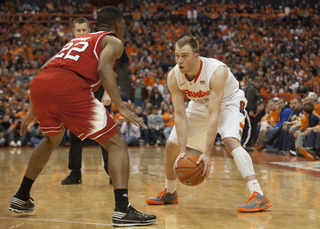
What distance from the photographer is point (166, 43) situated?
20922mm

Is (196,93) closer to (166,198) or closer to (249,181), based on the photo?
(249,181)

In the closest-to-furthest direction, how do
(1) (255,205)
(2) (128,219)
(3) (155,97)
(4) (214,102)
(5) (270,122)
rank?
(2) (128,219)
(1) (255,205)
(4) (214,102)
(5) (270,122)
(3) (155,97)

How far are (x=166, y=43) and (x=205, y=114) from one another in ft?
56.0

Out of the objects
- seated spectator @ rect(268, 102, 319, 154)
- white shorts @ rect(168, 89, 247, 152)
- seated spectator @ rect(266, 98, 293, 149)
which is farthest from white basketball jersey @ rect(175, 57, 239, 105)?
seated spectator @ rect(266, 98, 293, 149)

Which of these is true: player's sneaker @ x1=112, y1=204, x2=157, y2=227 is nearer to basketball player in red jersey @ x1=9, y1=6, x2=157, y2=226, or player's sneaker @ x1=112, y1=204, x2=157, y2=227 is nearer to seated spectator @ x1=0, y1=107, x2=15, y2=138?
basketball player in red jersey @ x1=9, y1=6, x2=157, y2=226

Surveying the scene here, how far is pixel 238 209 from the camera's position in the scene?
3820 millimetres

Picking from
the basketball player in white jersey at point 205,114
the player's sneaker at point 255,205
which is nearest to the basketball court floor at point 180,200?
the player's sneaker at point 255,205

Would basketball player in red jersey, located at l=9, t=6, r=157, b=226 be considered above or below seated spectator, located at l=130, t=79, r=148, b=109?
above

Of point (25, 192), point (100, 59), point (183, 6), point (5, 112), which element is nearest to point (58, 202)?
point (25, 192)

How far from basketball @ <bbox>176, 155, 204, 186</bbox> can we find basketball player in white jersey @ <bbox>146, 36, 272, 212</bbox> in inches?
2.2

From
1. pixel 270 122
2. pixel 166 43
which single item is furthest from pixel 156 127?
pixel 166 43

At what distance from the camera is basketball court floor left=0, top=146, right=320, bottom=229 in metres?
3.38

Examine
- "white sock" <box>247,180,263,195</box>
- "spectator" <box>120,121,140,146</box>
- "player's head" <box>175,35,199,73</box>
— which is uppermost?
"player's head" <box>175,35,199,73</box>

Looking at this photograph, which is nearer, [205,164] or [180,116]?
[205,164]
